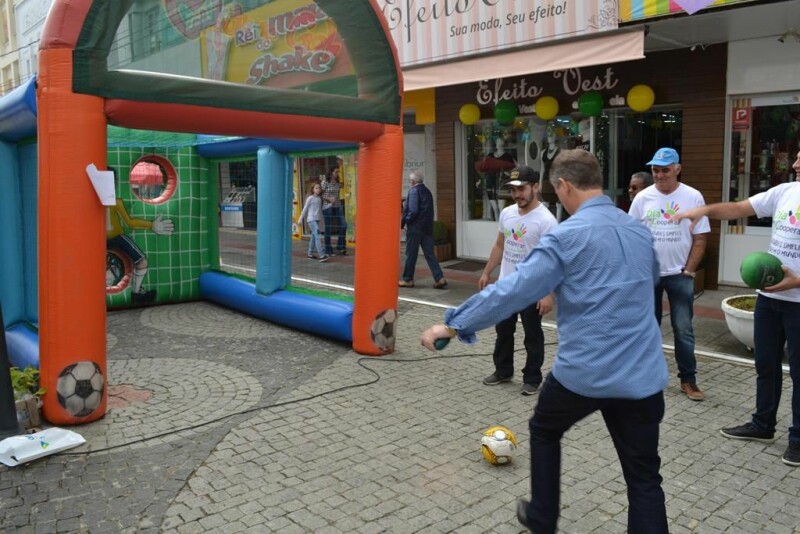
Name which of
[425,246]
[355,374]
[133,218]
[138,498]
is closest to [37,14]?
[133,218]

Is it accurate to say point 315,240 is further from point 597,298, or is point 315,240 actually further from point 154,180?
point 597,298

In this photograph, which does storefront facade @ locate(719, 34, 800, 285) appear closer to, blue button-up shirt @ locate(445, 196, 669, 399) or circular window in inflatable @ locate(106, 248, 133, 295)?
blue button-up shirt @ locate(445, 196, 669, 399)

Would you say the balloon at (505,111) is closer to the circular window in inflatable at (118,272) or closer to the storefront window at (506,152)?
the storefront window at (506,152)

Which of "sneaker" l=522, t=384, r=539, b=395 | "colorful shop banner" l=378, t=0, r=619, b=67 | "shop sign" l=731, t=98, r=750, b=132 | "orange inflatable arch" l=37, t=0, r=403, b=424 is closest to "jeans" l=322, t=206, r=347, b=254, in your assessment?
"colorful shop banner" l=378, t=0, r=619, b=67

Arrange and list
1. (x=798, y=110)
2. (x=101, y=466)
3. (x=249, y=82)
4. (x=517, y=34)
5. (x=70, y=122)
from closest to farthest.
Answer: (x=101, y=466)
(x=70, y=122)
(x=249, y=82)
(x=798, y=110)
(x=517, y=34)

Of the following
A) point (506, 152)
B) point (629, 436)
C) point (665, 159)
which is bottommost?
point (629, 436)

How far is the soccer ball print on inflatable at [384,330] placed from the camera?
246 inches

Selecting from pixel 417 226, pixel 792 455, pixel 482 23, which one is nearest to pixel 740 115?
pixel 482 23

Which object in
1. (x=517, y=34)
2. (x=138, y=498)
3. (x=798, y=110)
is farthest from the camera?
(x=517, y=34)

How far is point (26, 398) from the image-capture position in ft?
14.8

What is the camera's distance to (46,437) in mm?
4227

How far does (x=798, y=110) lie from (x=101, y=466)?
8.48m

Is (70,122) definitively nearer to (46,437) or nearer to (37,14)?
(46,437)

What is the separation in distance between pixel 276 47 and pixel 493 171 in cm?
647
